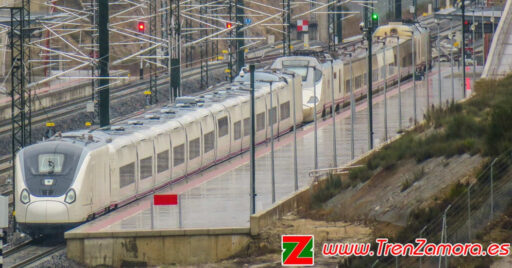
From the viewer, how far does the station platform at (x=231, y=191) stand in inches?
1535

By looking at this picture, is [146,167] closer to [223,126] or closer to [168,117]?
[168,117]

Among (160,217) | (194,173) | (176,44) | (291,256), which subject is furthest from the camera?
(176,44)

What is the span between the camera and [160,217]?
136ft

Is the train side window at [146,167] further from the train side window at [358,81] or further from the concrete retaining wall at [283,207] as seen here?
the train side window at [358,81]

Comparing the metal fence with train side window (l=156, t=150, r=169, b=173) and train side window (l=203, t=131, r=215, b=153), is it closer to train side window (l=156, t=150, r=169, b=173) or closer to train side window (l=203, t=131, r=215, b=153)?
train side window (l=156, t=150, r=169, b=173)

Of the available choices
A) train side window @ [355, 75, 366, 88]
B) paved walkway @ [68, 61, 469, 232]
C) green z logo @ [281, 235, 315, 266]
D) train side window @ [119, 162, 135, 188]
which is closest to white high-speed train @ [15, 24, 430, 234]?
train side window @ [119, 162, 135, 188]

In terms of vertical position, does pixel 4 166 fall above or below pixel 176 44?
below

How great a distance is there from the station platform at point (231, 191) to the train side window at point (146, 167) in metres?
0.72

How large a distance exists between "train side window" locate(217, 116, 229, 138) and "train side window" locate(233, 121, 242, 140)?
96cm

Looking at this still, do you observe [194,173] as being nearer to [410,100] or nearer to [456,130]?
[456,130]

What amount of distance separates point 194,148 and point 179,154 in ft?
5.44

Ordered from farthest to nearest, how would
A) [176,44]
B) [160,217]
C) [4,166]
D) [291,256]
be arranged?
[176,44]
[4,166]
[160,217]
[291,256]

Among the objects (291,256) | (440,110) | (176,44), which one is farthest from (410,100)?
(291,256)

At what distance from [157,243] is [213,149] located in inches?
542
